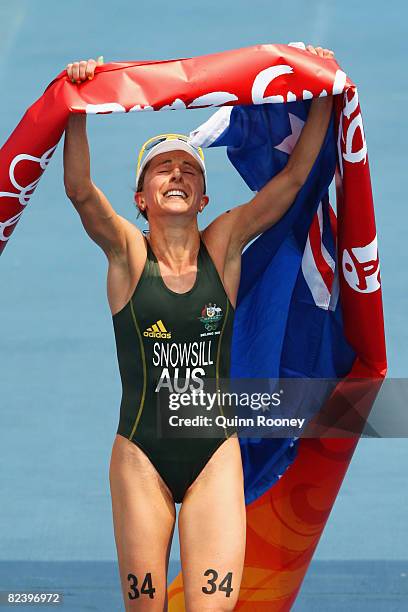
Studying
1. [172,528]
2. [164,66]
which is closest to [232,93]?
[164,66]

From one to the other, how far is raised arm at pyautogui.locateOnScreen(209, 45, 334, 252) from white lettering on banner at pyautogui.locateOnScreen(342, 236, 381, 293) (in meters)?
0.44

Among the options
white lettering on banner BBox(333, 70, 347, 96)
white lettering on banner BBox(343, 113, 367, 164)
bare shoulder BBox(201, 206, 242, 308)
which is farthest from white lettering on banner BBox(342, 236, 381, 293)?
white lettering on banner BBox(333, 70, 347, 96)

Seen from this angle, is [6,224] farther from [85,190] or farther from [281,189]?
[281,189]

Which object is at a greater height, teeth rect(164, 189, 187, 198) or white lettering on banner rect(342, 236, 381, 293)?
teeth rect(164, 189, 187, 198)

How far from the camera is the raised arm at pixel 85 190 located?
6727mm

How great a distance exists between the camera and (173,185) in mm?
6988

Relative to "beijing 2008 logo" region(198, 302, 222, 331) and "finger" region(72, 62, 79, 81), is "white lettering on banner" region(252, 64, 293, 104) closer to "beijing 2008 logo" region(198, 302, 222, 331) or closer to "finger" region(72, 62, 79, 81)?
"finger" region(72, 62, 79, 81)

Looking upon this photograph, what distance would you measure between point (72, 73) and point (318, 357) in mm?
2058

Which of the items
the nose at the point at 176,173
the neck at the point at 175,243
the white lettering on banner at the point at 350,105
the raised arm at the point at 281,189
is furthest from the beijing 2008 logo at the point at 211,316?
the white lettering on banner at the point at 350,105

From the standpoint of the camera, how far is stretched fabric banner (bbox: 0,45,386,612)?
6.86 metres

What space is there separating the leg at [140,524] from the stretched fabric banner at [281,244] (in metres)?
1.10

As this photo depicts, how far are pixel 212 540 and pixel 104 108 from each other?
6.63 ft

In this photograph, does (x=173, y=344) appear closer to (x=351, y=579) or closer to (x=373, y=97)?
(x=351, y=579)

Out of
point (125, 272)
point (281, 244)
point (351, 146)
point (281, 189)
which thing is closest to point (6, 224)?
point (125, 272)
